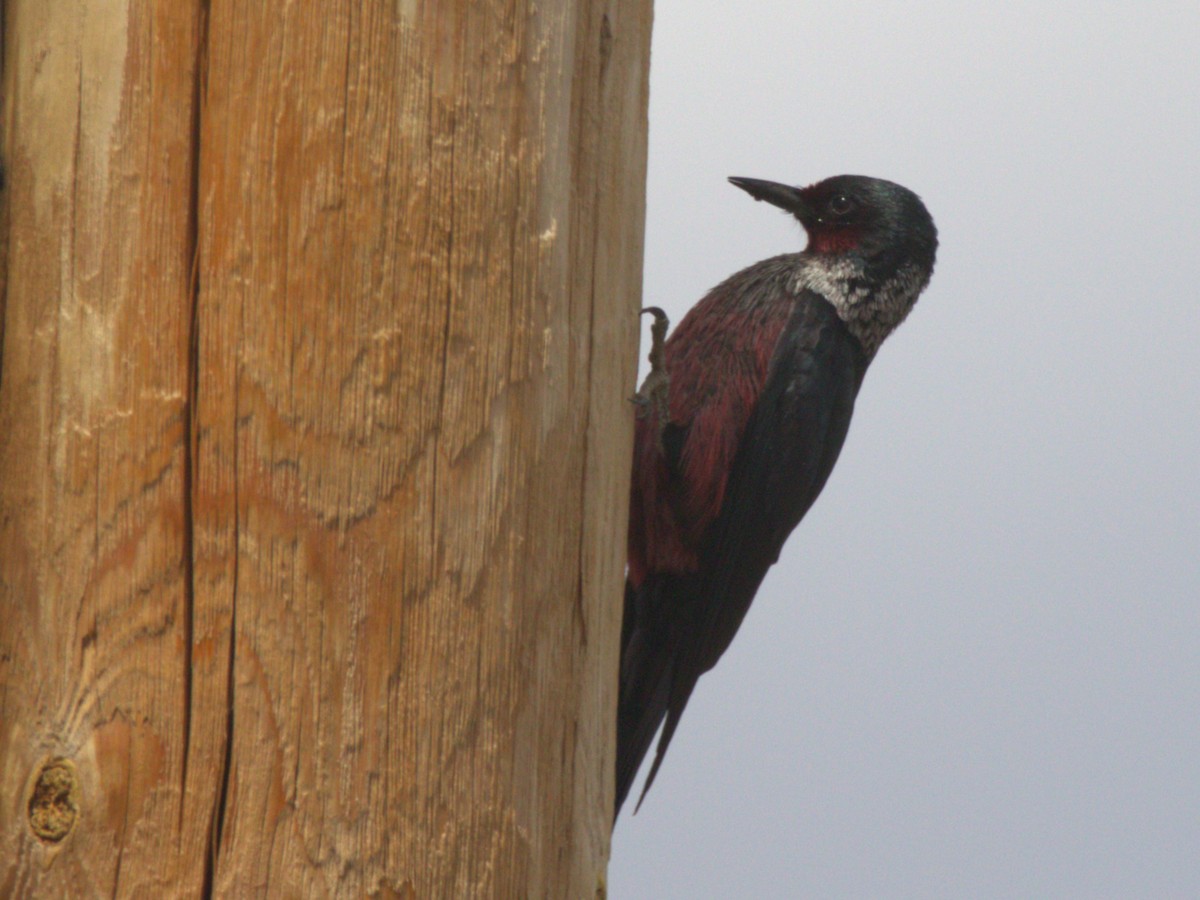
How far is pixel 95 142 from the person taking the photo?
1.50 meters

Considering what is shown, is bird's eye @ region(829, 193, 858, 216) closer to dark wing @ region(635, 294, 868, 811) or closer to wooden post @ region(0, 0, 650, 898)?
dark wing @ region(635, 294, 868, 811)

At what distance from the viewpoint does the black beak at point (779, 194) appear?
3705 millimetres

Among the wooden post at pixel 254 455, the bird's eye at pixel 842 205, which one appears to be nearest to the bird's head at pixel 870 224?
the bird's eye at pixel 842 205

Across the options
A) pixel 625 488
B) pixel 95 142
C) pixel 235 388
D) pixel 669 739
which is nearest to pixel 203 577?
pixel 235 388

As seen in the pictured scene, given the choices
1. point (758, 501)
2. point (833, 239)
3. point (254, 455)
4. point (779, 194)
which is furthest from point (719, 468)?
point (254, 455)

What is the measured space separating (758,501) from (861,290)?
2.32ft

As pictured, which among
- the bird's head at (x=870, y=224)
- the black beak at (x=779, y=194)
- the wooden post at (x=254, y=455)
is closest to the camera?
the wooden post at (x=254, y=455)

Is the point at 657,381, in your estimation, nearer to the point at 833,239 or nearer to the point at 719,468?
the point at 719,468

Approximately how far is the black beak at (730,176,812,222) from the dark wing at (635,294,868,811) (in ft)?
2.06

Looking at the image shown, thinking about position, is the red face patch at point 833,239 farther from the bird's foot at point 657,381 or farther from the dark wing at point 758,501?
the bird's foot at point 657,381

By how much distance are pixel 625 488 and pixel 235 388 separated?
2.10 ft

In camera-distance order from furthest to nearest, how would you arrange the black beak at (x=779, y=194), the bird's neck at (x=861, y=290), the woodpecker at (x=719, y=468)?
1. the black beak at (x=779, y=194)
2. the bird's neck at (x=861, y=290)
3. the woodpecker at (x=719, y=468)

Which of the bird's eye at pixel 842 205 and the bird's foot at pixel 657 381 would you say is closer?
the bird's foot at pixel 657 381

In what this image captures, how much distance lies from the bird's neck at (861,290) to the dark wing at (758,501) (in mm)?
249
